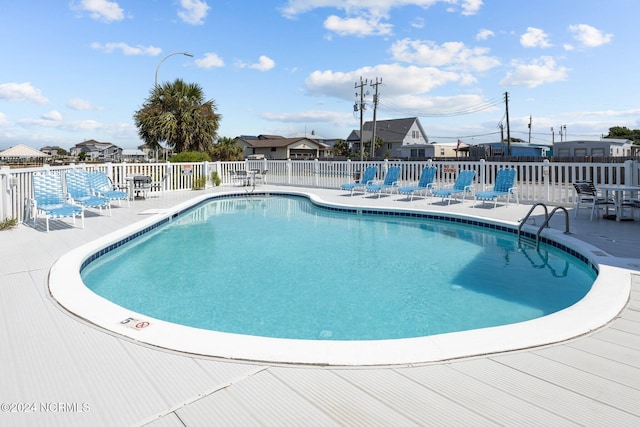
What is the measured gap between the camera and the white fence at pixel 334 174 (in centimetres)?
763

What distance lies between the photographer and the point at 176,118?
24.0 metres

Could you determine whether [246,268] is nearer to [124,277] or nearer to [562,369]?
[124,277]

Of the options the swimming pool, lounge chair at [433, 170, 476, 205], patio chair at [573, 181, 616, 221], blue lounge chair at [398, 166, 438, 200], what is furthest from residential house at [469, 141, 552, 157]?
the swimming pool

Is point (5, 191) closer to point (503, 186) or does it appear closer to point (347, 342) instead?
point (347, 342)

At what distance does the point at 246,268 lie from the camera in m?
5.57

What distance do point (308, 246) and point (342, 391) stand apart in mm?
4860

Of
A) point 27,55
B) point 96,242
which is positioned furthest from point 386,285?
point 27,55

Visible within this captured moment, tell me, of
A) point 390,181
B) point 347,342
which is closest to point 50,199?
point 347,342

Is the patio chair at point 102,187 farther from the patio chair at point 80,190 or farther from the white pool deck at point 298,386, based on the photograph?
the white pool deck at point 298,386

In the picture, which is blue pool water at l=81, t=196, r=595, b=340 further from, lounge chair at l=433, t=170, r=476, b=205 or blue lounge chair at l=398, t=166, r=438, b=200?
blue lounge chair at l=398, t=166, r=438, b=200

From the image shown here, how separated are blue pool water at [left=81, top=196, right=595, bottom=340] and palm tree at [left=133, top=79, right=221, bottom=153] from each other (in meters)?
17.1

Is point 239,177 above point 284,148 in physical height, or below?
below

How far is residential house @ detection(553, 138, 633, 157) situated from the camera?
109 ft

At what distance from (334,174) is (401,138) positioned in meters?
33.2
